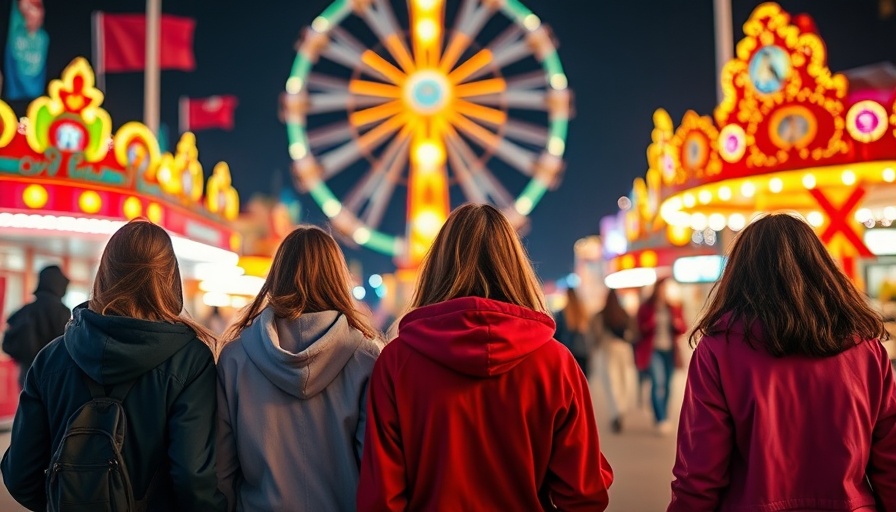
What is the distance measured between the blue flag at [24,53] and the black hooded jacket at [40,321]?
472 centimetres

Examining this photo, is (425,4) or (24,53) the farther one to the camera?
(425,4)

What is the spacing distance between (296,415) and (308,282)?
364 mm

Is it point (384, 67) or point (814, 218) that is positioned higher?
point (384, 67)

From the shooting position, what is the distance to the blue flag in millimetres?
9539

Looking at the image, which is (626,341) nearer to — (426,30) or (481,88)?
(481,88)

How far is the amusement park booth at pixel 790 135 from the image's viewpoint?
854cm

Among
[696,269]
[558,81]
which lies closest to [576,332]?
[696,269]

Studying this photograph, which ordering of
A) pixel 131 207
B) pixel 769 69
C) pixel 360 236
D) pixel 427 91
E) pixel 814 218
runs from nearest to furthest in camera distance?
pixel 131 207 → pixel 769 69 → pixel 814 218 → pixel 360 236 → pixel 427 91

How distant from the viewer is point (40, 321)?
5.73 meters

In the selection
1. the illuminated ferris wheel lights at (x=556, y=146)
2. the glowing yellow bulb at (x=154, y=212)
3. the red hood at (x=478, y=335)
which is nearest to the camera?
the red hood at (x=478, y=335)

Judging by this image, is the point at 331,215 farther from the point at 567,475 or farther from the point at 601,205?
the point at 601,205

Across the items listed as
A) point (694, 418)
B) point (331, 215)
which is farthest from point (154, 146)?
point (331, 215)

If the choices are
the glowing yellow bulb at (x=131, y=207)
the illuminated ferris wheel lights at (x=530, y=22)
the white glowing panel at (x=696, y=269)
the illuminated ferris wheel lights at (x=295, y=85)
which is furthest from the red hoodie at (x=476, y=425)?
the illuminated ferris wheel lights at (x=295, y=85)

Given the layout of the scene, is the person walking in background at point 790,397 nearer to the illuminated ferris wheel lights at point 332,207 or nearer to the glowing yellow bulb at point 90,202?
the glowing yellow bulb at point 90,202
